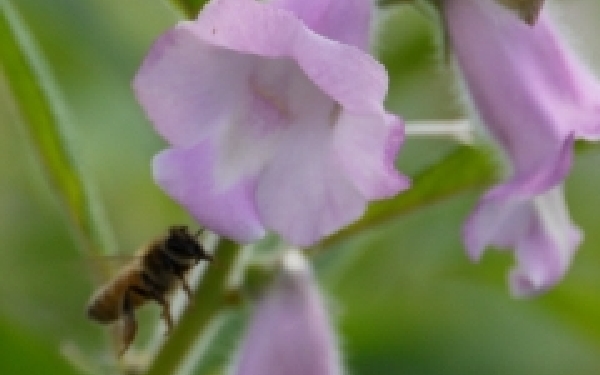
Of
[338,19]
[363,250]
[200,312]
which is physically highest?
[338,19]

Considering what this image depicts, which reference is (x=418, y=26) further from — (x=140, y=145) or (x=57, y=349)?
(x=57, y=349)

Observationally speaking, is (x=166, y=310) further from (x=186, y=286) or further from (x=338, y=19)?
(x=338, y=19)

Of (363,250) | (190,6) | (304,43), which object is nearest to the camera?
(304,43)

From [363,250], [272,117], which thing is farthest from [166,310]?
[363,250]

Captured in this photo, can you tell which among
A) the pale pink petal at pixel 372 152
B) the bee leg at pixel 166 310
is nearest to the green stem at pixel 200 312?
the bee leg at pixel 166 310

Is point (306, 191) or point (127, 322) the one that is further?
point (127, 322)

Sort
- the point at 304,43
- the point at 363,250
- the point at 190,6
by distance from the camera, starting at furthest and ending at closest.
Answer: the point at 363,250
the point at 190,6
the point at 304,43

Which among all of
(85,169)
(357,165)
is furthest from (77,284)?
(357,165)
